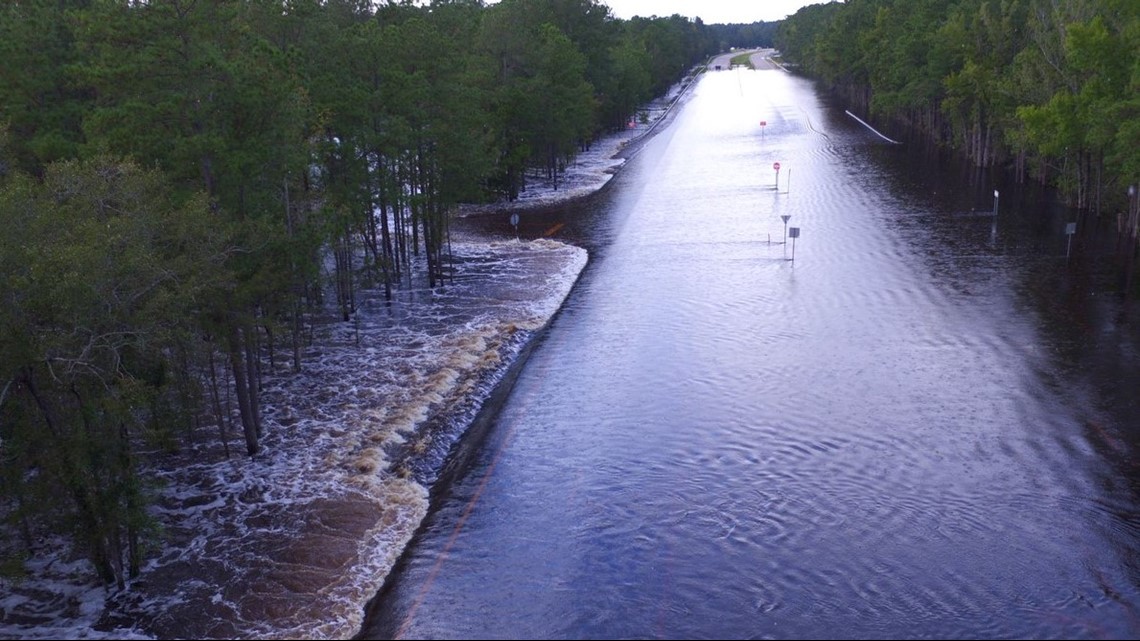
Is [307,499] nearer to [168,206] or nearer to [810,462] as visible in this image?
[168,206]

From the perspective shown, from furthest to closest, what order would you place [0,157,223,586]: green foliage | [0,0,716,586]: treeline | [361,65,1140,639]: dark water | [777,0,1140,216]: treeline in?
[777,0,1140,216]: treeline
[361,65,1140,639]: dark water
[0,0,716,586]: treeline
[0,157,223,586]: green foliage

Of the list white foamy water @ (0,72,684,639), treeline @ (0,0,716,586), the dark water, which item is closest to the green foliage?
treeline @ (0,0,716,586)

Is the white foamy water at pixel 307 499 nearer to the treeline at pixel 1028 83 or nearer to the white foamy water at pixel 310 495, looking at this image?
the white foamy water at pixel 310 495

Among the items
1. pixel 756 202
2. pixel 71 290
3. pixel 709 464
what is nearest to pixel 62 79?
pixel 71 290

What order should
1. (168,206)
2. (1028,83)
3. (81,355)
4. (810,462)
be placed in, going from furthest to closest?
(1028,83), (810,462), (168,206), (81,355)

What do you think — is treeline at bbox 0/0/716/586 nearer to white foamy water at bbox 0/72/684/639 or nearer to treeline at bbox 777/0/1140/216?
white foamy water at bbox 0/72/684/639

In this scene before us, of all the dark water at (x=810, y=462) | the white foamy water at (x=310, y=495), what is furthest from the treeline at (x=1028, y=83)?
the white foamy water at (x=310, y=495)

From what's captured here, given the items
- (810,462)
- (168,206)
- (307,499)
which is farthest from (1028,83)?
(168,206)
